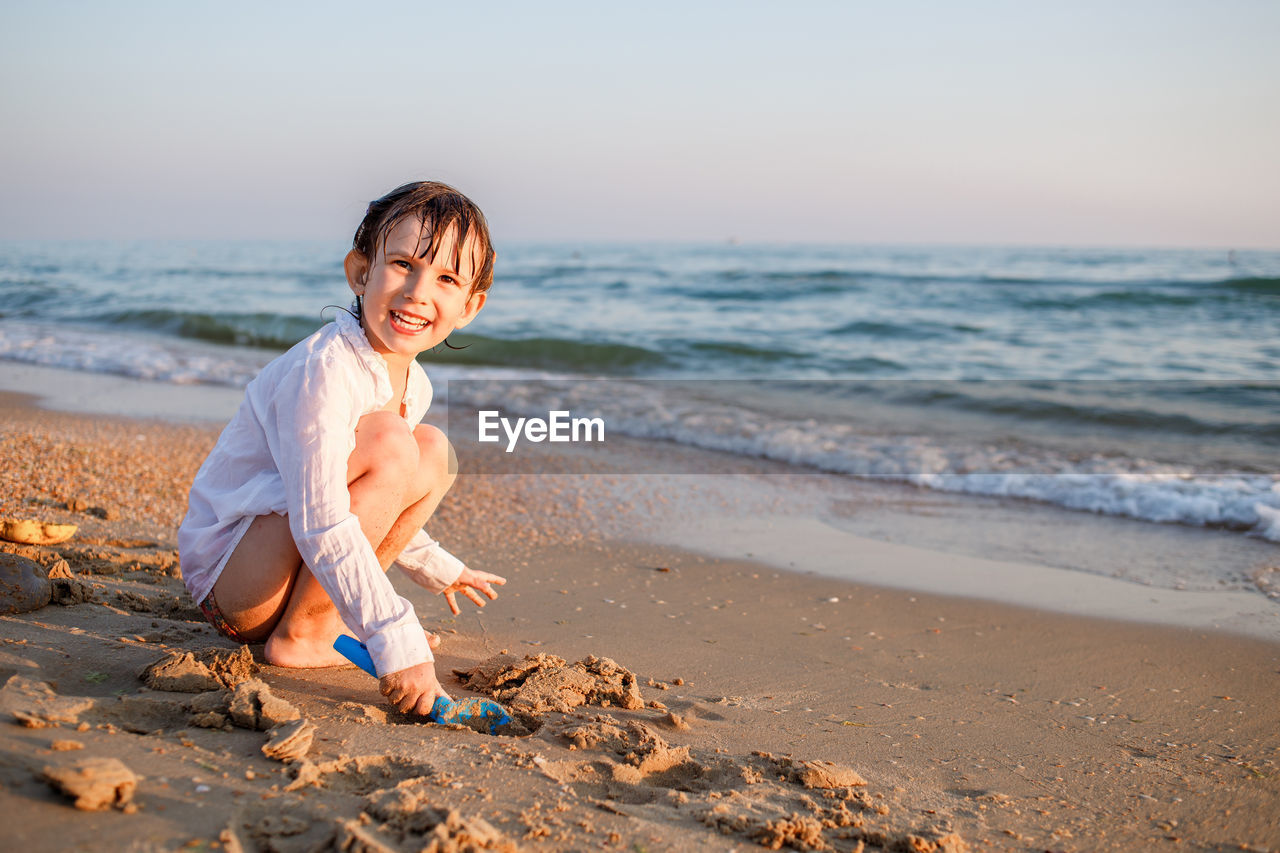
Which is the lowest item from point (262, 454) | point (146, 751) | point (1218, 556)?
point (1218, 556)

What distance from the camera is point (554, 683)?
2375mm

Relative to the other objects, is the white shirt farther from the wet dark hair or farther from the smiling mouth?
the wet dark hair

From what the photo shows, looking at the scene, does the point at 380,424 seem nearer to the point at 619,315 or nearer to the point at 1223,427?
the point at 1223,427

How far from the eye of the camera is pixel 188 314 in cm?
1354

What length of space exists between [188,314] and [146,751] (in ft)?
43.7

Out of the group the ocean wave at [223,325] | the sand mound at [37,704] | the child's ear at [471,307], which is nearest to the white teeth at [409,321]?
the child's ear at [471,307]

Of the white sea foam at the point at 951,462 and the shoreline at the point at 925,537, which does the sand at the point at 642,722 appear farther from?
the white sea foam at the point at 951,462

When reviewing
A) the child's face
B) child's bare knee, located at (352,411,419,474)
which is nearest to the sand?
child's bare knee, located at (352,411,419,474)

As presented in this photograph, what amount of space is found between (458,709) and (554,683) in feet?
1.12

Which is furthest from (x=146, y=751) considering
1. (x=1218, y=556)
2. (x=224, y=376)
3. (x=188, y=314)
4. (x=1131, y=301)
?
(x=1131, y=301)

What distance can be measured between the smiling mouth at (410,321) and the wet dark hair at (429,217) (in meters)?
0.15

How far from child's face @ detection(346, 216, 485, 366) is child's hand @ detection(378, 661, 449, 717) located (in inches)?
29.7

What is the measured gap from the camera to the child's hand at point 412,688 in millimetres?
2016

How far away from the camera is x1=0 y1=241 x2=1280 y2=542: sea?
6410 millimetres
